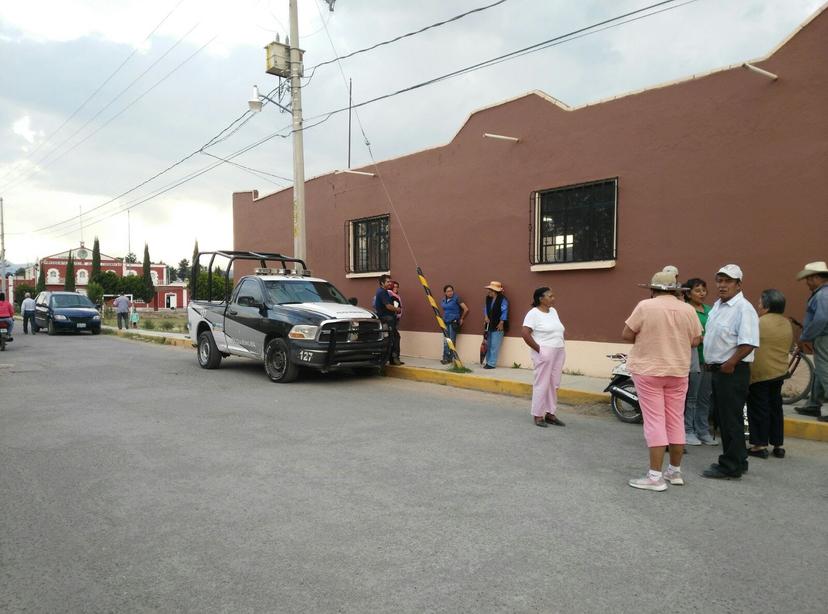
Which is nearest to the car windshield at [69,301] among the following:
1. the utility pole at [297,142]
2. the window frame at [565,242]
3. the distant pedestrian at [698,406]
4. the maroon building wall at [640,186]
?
the utility pole at [297,142]

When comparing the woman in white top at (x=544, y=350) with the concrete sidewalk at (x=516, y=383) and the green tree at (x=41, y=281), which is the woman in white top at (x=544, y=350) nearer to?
the concrete sidewalk at (x=516, y=383)

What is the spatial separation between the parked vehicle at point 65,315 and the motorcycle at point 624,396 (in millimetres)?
20940

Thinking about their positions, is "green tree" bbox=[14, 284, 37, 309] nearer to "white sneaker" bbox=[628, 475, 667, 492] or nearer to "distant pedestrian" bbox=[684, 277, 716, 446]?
"distant pedestrian" bbox=[684, 277, 716, 446]

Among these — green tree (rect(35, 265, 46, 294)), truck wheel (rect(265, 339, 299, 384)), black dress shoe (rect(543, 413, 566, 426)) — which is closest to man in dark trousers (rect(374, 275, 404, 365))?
truck wheel (rect(265, 339, 299, 384))

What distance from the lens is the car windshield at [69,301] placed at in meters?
23.3

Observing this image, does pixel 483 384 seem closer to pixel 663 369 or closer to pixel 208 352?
pixel 663 369

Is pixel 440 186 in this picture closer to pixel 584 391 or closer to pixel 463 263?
pixel 463 263

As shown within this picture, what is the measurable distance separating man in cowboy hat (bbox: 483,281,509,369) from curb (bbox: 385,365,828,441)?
44.0 inches

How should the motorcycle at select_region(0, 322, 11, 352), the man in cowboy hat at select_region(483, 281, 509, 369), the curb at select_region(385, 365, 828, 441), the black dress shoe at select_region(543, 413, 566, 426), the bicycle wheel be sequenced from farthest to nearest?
the motorcycle at select_region(0, 322, 11, 352) → the man in cowboy hat at select_region(483, 281, 509, 369) → the bicycle wheel → the black dress shoe at select_region(543, 413, 566, 426) → the curb at select_region(385, 365, 828, 441)

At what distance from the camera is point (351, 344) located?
1013 cm

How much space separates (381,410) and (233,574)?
15.4 ft

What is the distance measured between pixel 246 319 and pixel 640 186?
7.02 m

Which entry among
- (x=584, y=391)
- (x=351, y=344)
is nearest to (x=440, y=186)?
(x=351, y=344)

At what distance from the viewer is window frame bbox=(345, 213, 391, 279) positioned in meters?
14.6
